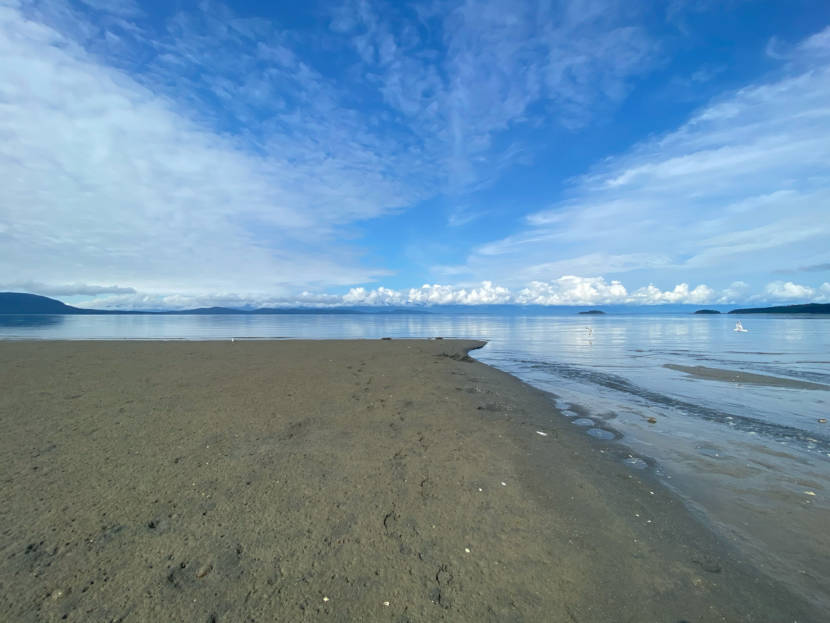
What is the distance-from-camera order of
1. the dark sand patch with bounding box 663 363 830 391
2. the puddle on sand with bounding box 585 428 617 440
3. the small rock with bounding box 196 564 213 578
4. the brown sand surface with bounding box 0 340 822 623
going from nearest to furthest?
1. the brown sand surface with bounding box 0 340 822 623
2. the small rock with bounding box 196 564 213 578
3. the puddle on sand with bounding box 585 428 617 440
4. the dark sand patch with bounding box 663 363 830 391

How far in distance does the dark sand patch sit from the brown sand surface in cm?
1285

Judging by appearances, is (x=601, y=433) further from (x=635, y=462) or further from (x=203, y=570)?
(x=203, y=570)

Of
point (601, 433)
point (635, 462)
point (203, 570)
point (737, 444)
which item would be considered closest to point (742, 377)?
point (737, 444)

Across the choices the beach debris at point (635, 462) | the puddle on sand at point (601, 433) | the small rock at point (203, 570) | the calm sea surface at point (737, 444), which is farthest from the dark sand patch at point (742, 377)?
the small rock at point (203, 570)

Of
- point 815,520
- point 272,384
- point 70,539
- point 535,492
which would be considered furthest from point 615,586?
point 272,384

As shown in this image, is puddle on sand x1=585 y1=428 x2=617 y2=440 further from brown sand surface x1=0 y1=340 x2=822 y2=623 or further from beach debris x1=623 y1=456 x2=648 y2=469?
beach debris x1=623 y1=456 x2=648 y2=469

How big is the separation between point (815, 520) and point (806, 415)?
26.7 feet

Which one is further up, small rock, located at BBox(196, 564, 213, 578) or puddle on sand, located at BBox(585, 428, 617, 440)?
small rock, located at BBox(196, 564, 213, 578)

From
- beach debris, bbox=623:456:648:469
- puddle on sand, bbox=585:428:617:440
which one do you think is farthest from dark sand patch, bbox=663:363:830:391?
beach debris, bbox=623:456:648:469

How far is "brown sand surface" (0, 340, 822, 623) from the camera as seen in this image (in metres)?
3.25

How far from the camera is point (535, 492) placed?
219 inches

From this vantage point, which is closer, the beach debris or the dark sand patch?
the beach debris

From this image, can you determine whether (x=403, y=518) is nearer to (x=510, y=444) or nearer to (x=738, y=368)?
(x=510, y=444)

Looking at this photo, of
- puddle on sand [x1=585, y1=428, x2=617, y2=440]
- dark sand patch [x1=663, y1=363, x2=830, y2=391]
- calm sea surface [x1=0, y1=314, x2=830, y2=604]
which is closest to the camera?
calm sea surface [x1=0, y1=314, x2=830, y2=604]
